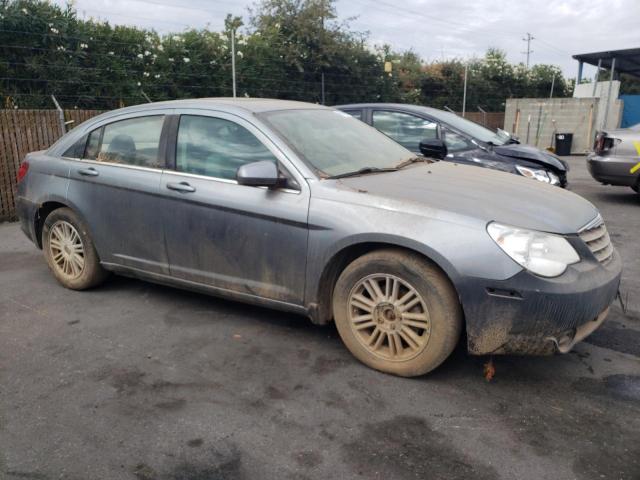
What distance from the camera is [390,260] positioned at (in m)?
3.26

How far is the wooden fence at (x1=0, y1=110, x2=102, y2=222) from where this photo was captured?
308 inches

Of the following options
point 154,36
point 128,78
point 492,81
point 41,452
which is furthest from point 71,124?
point 492,81

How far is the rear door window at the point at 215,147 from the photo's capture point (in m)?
3.85

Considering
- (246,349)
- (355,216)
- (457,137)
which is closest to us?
(355,216)

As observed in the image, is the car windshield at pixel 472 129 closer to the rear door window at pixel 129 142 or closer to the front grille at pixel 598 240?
the front grille at pixel 598 240

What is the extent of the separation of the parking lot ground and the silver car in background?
5383 millimetres

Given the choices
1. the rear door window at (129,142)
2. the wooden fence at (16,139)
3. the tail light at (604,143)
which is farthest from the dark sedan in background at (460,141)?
the wooden fence at (16,139)

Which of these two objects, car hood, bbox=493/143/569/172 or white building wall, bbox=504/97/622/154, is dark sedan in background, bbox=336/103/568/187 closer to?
car hood, bbox=493/143/569/172

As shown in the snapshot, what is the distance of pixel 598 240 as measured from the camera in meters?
3.43

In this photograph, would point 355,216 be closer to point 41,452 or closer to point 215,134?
point 215,134

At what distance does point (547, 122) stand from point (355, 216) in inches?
724

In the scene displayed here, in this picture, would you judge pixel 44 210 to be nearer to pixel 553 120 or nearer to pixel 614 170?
pixel 614 170

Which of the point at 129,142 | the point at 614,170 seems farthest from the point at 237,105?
the point at 614,170

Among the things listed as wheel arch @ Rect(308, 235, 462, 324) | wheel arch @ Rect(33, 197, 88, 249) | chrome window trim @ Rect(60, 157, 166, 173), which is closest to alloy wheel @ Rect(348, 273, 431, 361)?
wheel arch @ Rect(308, 235, 462, 324)
